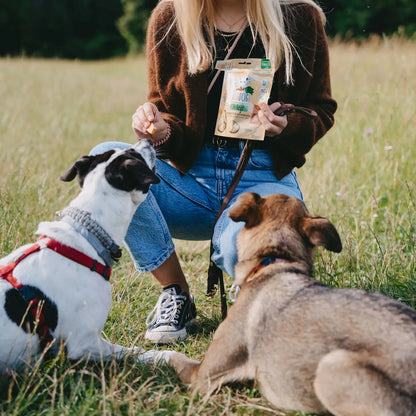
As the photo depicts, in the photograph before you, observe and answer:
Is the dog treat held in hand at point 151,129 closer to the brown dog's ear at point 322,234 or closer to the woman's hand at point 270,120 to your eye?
the woman's hand at point 270,120

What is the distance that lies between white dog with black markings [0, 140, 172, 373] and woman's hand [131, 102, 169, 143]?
1.32 feet

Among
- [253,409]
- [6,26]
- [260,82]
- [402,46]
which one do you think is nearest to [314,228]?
[253,409]

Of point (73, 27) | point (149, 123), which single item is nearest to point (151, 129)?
point (149, 123)

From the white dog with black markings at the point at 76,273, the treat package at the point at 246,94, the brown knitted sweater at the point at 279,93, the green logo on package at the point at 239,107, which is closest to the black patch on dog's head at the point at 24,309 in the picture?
the white dog with black markings at the point at 76,273

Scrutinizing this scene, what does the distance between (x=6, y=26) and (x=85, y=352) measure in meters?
42.5

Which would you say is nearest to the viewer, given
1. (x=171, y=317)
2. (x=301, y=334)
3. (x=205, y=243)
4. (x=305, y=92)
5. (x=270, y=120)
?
(x=301, y=334)

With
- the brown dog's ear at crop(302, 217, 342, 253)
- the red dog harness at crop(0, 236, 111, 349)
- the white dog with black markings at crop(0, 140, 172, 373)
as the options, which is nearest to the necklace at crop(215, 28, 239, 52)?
the white dog with black markings at crop(0, 140, 172, 373)

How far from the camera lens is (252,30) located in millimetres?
3502

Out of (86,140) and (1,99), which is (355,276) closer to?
(86,140)

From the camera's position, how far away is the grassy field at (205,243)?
101 inches

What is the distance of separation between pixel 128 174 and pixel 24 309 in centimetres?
89

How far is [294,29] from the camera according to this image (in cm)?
362

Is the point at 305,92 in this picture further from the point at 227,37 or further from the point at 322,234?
the point at 322,234

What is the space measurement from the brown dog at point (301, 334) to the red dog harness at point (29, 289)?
73 cm
